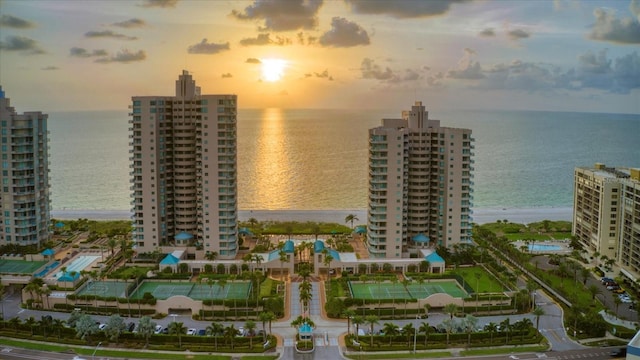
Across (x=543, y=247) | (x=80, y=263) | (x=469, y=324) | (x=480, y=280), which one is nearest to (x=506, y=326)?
(x=469, y=324)

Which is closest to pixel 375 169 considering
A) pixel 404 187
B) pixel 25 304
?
pixel 404 187

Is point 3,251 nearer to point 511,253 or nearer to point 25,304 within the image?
point 25,304

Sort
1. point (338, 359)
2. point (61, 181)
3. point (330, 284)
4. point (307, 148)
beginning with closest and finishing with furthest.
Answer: point (338, 359) < point (330, 284) < point (61, 181) < point (307, 148)

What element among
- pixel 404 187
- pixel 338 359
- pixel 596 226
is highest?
pixel 404 187

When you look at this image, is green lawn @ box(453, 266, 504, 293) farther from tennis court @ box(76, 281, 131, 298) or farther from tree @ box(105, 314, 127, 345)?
tennis court @ box(76, 281, 131, 298)

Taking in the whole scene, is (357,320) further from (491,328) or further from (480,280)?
(480,280)

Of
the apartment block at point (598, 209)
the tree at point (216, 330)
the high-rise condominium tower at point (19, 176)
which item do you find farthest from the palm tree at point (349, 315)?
the high-rise condominium tower at point (19, 176)
